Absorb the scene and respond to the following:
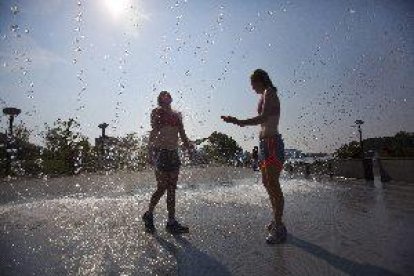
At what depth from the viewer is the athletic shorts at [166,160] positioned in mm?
4953

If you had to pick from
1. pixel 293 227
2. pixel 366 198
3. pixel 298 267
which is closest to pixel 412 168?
pixel 366 198

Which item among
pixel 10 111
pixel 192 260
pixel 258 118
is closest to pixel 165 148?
pixel 258 118

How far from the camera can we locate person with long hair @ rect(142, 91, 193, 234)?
4.92m

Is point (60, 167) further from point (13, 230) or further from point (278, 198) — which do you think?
point (278, 198)

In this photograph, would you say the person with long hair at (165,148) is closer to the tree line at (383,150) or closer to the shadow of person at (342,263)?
the shadow of person at (342,263)

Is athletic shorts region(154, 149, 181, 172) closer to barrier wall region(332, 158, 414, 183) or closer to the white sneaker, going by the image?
the white sneaker

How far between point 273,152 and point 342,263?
153 cm

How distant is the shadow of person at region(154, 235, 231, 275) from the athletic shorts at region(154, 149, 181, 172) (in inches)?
45.1

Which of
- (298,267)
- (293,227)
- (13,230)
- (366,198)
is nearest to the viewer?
(298,267)

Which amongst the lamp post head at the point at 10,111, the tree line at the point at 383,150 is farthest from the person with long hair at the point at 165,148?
the lamp post head at the point at 10,111

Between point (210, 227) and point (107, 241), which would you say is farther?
point (210, 227)

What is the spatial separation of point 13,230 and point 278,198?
334 cm

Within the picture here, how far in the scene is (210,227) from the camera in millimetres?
4797

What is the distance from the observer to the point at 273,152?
13.8 ft
